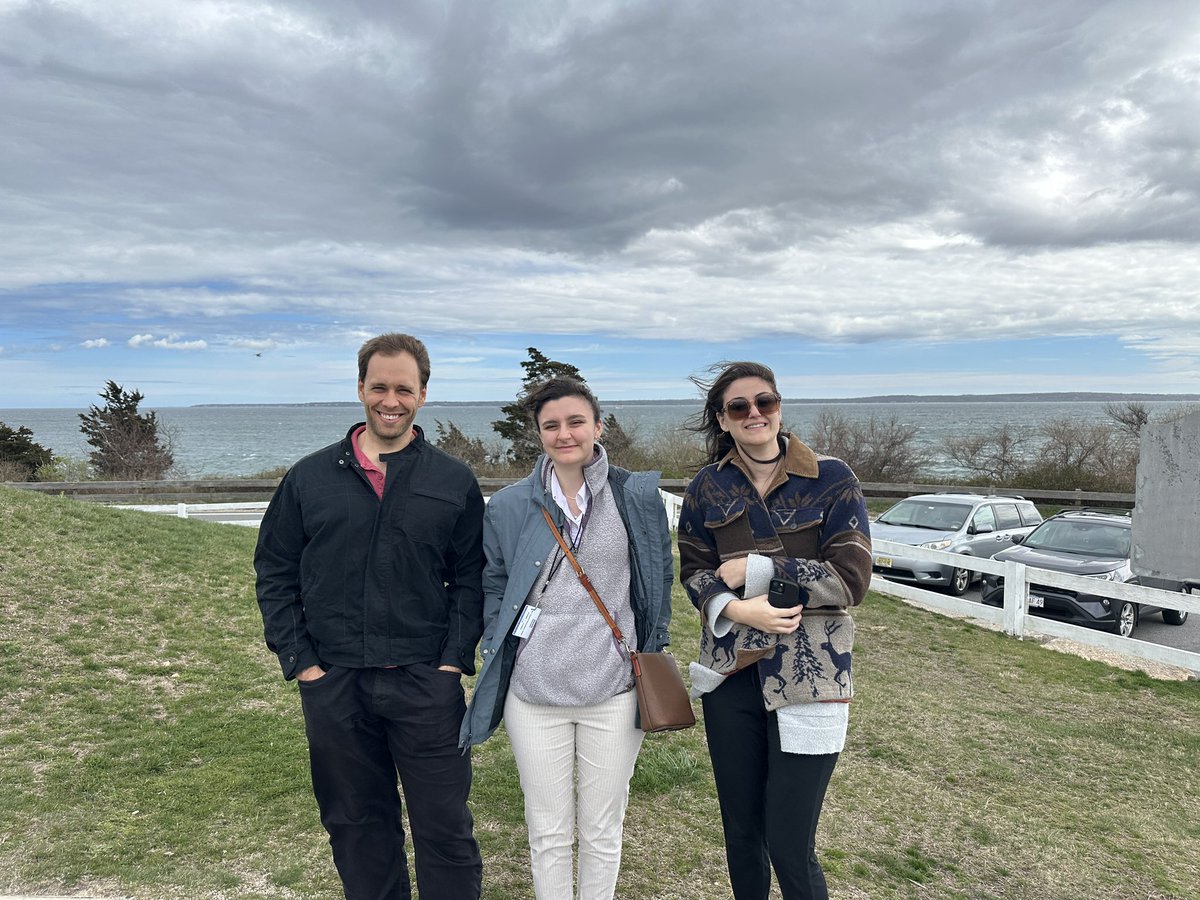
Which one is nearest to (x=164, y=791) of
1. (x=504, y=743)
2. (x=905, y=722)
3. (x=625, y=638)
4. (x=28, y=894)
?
(x=28, y=894)

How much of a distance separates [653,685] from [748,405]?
3.40 feet

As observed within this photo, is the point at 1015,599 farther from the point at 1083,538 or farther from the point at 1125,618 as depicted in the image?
the point at 1083,538

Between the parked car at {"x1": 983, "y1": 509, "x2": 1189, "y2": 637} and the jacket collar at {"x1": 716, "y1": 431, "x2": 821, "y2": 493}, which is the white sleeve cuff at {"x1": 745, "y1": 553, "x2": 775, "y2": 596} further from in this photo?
the parked car at {"x1": 983, "y1": 509, "x2": 1189, "y2": 637}

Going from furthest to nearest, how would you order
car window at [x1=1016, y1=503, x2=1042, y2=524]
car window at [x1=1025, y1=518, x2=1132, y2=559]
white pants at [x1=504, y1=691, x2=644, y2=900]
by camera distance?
car window at [x1=1016, y1=503, x2=1042, y2=524]
car window at [x1=1025, y1=518, x2=1132, y2=559]
white pants at [x1=504, y1=691, x2=644, y2=900]

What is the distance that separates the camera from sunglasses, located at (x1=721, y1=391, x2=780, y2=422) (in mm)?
2795

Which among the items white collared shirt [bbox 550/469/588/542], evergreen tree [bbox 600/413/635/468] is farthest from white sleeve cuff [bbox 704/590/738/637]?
evergreen tree [bbox 600/413/635/468]

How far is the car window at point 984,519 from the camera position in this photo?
13984mm

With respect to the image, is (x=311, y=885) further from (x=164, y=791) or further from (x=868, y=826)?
(x=868, y=826)

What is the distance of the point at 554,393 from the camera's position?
2.88 meters

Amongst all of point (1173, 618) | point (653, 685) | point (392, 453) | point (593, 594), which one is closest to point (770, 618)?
point (653, 685)

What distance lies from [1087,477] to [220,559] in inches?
956

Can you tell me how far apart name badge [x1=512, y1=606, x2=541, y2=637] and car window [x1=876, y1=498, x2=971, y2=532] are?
12.6 metres

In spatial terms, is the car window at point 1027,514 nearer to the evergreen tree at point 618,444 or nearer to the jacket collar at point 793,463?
the evergreen tree at point 618,444

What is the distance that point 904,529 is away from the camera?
13.8 metres
